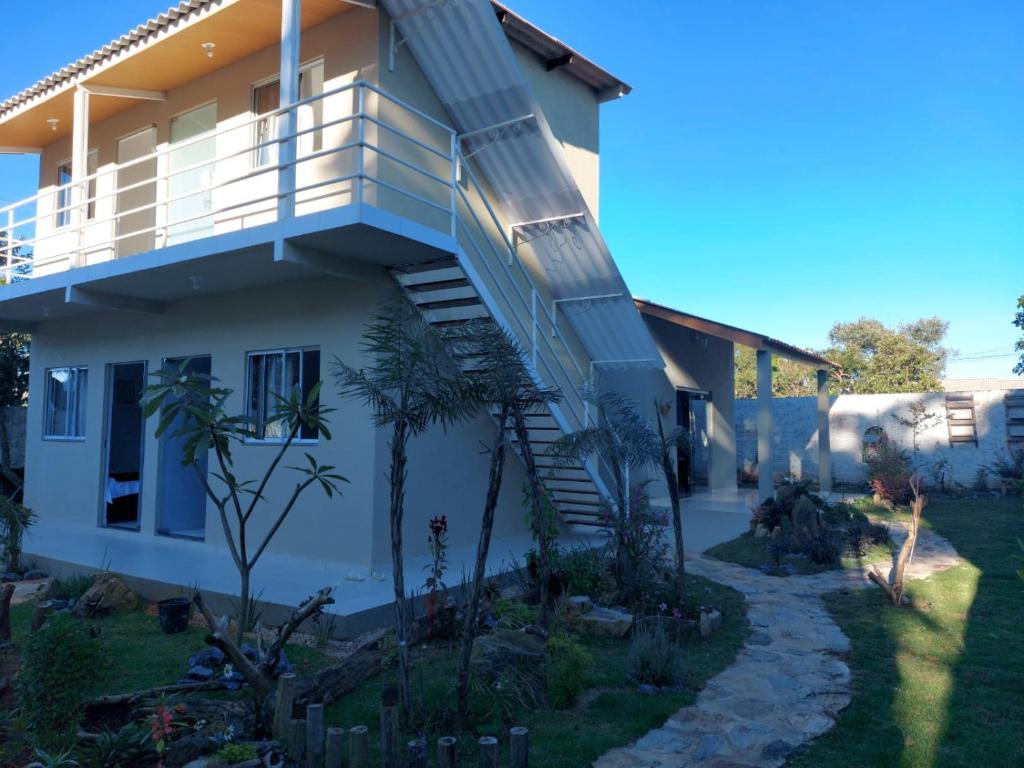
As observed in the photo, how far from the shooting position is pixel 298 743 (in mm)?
3863

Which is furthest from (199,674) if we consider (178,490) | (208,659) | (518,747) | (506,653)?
(178,490)

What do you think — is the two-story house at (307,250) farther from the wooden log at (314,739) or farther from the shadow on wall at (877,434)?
the shadow on wall at (877,434)

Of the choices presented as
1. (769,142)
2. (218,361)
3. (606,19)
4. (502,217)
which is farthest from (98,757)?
(769,142)

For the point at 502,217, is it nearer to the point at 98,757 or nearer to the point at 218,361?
the point at 218,361

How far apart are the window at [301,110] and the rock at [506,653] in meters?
6.40

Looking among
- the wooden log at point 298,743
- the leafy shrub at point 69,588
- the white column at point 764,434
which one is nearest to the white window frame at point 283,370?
the leafy shrub at point 69,588

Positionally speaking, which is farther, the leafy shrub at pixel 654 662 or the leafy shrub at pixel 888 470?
the leafy shrub at pixel 888 470

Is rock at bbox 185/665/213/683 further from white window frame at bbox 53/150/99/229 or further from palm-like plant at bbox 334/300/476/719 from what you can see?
white window frame at bbox 53/150/99/229

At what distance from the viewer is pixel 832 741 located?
4.40 metres

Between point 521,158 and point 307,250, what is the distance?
342cm

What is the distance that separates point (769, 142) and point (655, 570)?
534 inches

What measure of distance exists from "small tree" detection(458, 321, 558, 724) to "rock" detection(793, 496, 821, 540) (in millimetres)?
7019

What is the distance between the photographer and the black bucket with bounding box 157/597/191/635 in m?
6.71

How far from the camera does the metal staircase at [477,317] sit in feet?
27.2
